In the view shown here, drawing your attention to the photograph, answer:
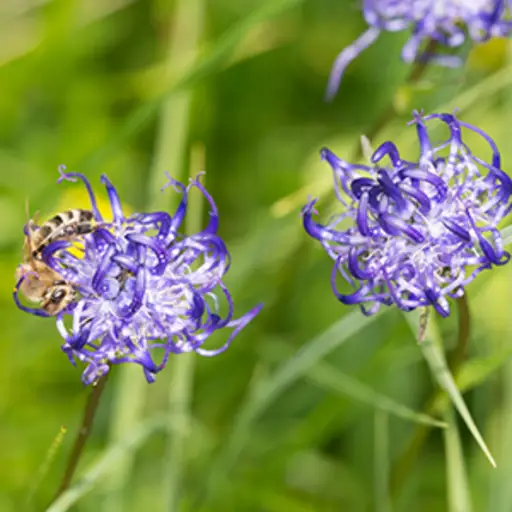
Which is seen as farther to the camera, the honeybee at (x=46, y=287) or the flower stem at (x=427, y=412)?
the flower stem at (x=427, y=412)

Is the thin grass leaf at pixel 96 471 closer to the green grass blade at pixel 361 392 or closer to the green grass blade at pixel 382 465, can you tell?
the green grass blade at pixel 361 392

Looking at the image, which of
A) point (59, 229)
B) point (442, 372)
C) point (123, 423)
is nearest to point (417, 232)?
point (442, 372)

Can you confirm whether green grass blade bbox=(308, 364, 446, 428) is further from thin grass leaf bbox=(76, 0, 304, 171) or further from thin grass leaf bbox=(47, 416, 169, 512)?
thin grass leaf bbox=(76, 0, 304, 171)

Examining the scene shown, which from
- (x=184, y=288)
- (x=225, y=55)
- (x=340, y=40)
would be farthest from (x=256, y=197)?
(x=184, y=288)

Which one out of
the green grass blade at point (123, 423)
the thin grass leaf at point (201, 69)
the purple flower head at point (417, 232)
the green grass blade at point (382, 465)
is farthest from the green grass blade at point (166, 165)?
the purple flower head at point (417, 232)

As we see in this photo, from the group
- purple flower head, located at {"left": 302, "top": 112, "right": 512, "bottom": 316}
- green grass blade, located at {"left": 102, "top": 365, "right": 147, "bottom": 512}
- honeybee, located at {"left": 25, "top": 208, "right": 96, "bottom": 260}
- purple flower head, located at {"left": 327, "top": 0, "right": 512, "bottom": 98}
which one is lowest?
green grass blade, located at {"left": 102, "top": 365, "right": 147, "bottom": 512}

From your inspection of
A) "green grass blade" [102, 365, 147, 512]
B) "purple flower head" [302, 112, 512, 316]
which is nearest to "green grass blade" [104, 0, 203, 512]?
"green grass blade" [102, 365, 147, 512]
